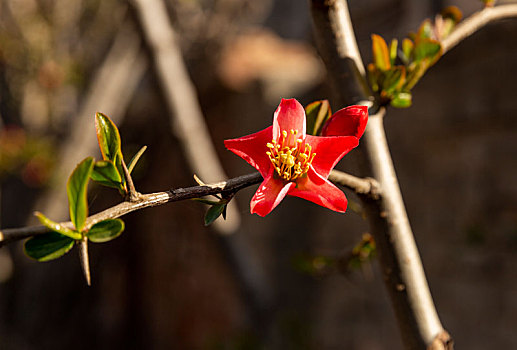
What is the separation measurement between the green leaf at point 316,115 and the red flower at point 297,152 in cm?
3

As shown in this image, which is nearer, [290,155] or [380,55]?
[290,155]

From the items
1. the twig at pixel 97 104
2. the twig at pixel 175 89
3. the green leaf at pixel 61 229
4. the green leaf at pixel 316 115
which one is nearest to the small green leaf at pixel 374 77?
the green leaf at pixel 316 115

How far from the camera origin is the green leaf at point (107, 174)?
0.34 metres

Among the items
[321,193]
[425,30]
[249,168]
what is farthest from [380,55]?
[249,168]

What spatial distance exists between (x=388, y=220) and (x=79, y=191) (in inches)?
13.0

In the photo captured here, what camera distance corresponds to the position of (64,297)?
4.00 metres

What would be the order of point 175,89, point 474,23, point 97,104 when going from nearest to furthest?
point 474,23
point 175,89
point 97,104

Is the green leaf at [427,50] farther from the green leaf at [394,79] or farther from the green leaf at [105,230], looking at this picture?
the green leaf at [105,230]

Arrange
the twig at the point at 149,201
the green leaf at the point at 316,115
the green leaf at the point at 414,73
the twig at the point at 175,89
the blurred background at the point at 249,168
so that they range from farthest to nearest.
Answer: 1. the blurred background at the point at 249,168
2. the twig at the point at 175,89
3. the green leaf at the point at 414,73
4. the green leaf at the point at 316,115
5. the twig at the point at 149,201

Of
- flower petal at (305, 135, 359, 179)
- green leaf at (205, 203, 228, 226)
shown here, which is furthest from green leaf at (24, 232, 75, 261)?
flower petal at (305, 135, 359, 179)

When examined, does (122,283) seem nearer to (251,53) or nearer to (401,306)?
(251,53)

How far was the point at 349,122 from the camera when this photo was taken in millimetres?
378

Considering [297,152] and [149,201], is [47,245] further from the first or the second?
[297,152]

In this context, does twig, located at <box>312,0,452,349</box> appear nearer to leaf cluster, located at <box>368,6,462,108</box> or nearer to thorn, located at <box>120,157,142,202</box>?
leaf cluster, located at <box>368,6,462,108</box>
